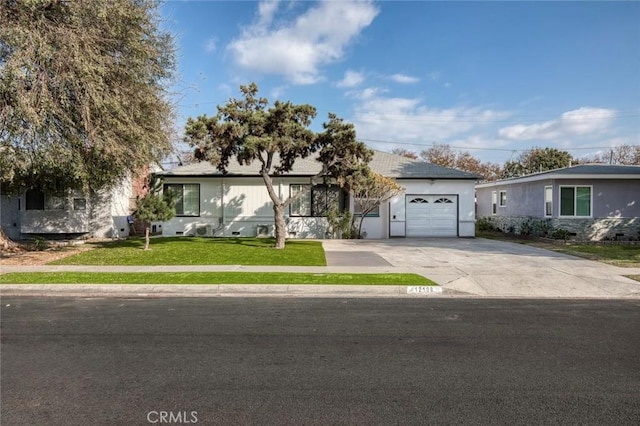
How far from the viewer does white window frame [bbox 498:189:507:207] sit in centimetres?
2920

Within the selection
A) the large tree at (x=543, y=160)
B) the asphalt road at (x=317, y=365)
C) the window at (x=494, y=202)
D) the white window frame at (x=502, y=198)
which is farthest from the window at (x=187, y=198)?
the large tree at (x=543, y=160)

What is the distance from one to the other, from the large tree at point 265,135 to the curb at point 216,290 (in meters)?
6.08

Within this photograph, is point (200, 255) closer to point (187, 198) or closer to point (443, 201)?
point (187, 198)

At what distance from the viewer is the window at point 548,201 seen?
23.2m

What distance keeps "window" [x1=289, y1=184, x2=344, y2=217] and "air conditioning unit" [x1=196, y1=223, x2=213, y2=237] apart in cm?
420

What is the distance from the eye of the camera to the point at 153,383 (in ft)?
14.6

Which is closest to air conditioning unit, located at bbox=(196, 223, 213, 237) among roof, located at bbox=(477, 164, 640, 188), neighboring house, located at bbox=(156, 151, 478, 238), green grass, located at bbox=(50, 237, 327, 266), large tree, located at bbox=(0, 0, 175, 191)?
neighboring house, located at bbox=(156, 151, 478, 238)

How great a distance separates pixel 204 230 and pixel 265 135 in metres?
9.17

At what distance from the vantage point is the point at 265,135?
1524 cm

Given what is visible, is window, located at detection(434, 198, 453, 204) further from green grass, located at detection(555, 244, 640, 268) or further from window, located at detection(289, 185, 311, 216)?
window, located at detection(289, 185, 311, 216)

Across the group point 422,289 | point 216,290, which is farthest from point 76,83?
point 422,289

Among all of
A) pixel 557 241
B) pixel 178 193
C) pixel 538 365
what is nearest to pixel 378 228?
pixel 557 241

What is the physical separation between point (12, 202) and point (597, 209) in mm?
29501

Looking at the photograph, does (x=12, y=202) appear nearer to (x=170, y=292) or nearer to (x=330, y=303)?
(x=170, y=292)
